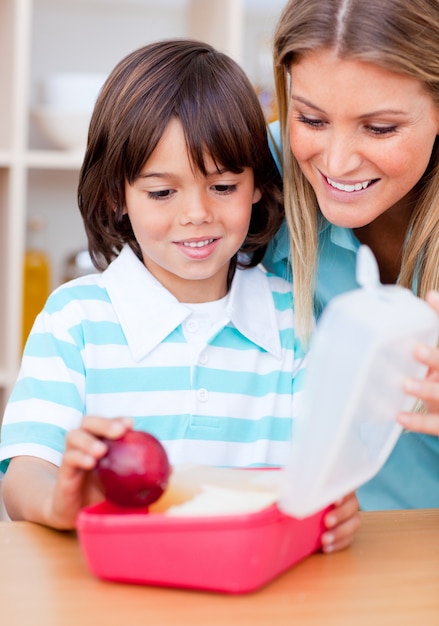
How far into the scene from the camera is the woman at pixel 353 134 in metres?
1.12

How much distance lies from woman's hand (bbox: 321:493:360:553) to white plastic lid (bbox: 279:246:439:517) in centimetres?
8

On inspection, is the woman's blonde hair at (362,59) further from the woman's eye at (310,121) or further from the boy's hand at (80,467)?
the boy's hand at (80,467)

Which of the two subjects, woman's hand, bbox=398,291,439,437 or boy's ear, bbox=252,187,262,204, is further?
boy's ear, bbox=252,187,262,204

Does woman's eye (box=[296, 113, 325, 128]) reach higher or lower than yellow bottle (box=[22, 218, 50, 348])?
higher

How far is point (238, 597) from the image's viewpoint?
77 cm

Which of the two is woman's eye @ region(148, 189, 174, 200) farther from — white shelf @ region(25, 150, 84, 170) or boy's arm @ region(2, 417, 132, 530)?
white shelf @ region(25, 150, 84, 170)

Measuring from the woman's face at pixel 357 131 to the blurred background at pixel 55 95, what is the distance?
986 millimetres

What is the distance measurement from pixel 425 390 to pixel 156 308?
51 centimetres

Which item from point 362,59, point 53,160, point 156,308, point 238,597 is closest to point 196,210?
point 156,308

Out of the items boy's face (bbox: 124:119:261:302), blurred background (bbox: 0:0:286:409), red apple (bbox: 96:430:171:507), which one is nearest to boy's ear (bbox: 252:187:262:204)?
boy's face (bbox: 124:119:261:302)

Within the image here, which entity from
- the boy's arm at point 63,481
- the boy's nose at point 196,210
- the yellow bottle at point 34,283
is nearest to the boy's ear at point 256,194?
the boy's nose at point 196,210

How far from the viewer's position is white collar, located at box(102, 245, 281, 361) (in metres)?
1.24

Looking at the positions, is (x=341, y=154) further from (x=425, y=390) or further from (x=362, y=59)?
(x=425, y=390)

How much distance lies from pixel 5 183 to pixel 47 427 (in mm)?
1181
